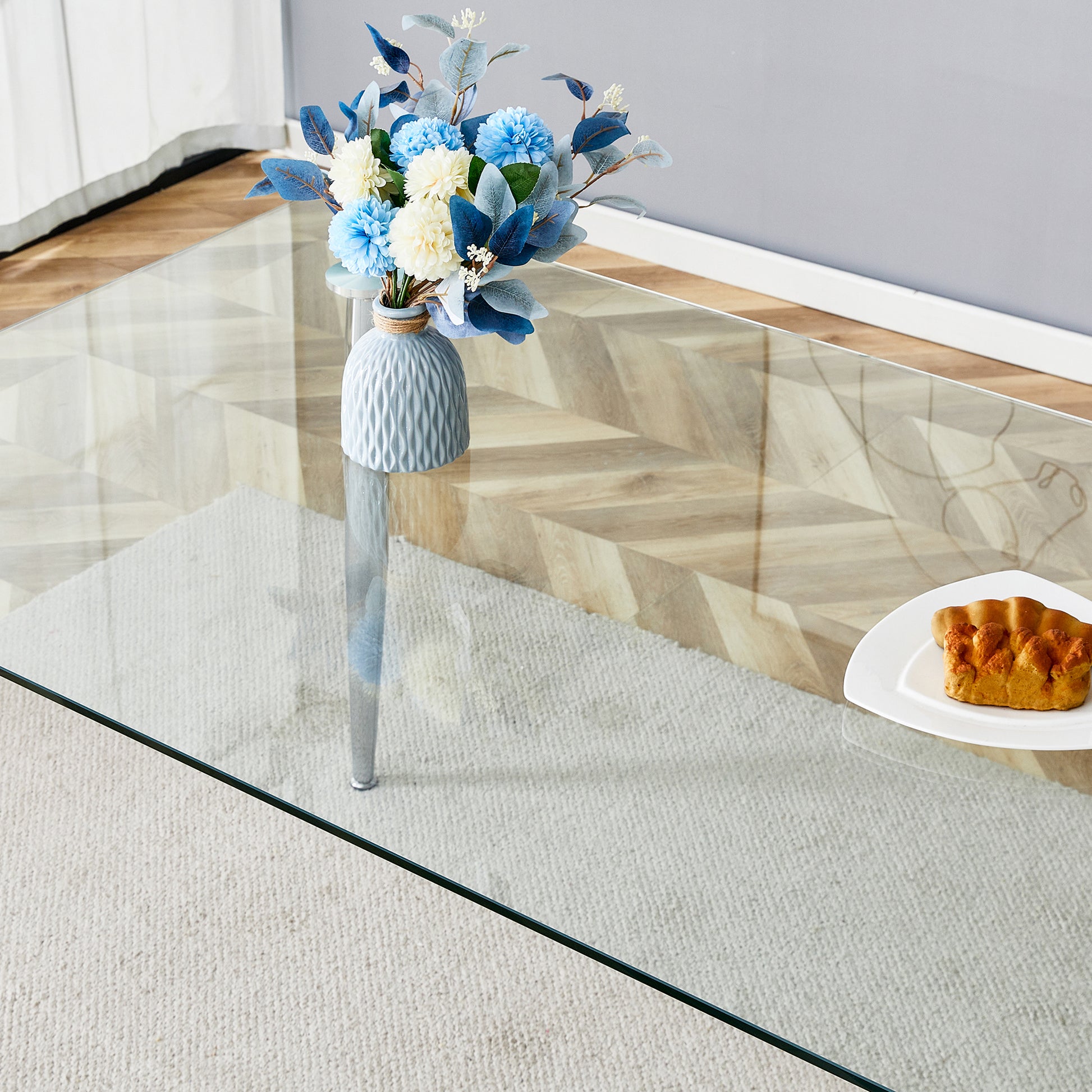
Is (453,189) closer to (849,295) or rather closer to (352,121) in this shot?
(352,121)

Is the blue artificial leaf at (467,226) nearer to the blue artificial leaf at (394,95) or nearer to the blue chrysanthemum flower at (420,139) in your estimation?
the blue chrysanthemum flower at (420,139)

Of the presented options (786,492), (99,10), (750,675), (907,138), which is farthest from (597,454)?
(99,10)

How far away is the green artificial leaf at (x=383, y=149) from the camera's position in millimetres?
1355

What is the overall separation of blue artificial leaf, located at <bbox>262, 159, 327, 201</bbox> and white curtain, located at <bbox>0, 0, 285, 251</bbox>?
167 cm

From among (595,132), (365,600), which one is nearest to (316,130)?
(595,132)

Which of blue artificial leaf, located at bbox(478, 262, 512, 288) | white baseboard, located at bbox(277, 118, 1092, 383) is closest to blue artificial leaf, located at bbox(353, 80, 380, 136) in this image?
blue artificial leaf, located at bbox(478, 262, 512, 288)

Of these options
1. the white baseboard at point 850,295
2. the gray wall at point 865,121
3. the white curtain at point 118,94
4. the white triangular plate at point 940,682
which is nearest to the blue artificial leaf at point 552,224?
the white triangular plate at point 940,682

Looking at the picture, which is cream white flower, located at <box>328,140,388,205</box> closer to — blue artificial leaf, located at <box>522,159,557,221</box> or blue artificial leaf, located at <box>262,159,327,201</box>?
blue artificial leaf, located at <box>262,159,327,201</box>

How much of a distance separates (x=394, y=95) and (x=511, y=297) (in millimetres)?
326

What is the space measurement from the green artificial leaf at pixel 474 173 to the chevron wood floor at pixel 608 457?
1.12 ft

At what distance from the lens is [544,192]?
4.29 ft

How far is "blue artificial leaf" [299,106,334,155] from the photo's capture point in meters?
1.33

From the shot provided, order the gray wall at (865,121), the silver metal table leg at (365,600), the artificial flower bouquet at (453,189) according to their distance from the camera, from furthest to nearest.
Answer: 1. the gray wall at (865,121)
2. the artificial flower bouquet at (453,189)
3. the silver metal table leg at (365,600)

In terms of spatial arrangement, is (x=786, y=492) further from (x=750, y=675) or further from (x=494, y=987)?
(x=494, y=987)
